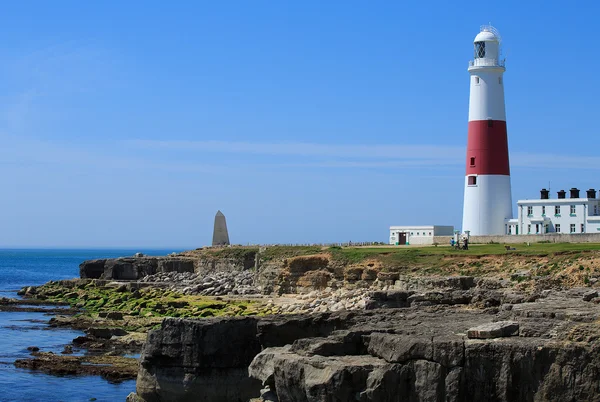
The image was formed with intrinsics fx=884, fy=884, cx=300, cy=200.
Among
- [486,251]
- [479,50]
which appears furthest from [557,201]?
[486,251]

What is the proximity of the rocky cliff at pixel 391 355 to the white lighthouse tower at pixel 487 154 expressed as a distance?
2913cm

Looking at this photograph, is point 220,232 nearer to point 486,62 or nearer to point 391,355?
point 486,62

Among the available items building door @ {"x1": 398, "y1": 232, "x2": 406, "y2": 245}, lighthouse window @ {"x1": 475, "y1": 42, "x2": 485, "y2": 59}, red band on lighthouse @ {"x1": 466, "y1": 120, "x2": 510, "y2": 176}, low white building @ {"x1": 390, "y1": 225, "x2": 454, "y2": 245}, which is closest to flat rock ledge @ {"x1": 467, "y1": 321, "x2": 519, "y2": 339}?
red band on lighthouse @ {"x1": 466, "y1": 120, "x2": 510, "y2": 176}

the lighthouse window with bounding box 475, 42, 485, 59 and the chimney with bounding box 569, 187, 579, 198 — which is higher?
the lighthouse window with bounding box 475, 42, 485, 59

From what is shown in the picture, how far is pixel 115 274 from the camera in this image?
229 feet

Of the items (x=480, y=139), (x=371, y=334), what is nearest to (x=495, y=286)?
(x=371, y=334)

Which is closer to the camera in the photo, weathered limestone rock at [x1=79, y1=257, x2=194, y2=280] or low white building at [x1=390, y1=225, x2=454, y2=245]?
low white building at [x1=390, y1=225, x2=454, y2=245]

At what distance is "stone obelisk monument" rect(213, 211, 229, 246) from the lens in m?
78.2

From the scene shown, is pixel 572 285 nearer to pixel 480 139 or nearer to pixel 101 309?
pixel 480 139

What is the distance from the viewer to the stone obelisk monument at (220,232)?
78188 mm

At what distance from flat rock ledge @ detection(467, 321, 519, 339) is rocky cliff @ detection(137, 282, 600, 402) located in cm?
2

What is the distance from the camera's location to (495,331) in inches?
615

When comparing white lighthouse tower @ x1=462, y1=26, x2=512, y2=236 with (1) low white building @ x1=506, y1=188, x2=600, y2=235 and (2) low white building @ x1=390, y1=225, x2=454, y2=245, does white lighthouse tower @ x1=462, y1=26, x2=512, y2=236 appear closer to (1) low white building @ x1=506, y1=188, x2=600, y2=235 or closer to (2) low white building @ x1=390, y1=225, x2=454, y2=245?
(1) low white building @ x1=506, y1=188, x2=600, y2=235

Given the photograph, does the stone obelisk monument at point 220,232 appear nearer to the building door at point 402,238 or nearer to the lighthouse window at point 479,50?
the building door at point 402,238
